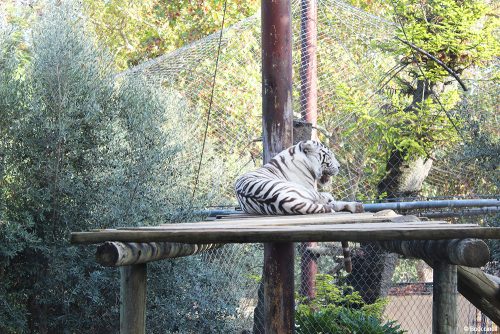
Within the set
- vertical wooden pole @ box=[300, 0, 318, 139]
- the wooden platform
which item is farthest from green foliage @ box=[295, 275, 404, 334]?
the wooden platform

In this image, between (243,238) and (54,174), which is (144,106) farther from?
(243,238)

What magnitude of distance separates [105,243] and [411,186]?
18.5 ft

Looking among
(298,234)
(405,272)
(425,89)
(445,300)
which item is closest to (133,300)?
(298,234)

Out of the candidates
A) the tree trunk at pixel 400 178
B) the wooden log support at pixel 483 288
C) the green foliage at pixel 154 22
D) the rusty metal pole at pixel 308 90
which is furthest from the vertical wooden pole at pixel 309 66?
the green foliage at pixel 154 22

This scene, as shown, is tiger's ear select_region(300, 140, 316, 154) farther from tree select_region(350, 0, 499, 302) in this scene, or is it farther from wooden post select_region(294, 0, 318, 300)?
tree select_region(350, 0, 499, 302)

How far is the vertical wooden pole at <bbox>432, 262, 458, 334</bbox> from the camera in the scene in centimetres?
308

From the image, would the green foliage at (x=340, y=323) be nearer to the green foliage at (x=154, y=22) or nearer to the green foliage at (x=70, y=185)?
the green foliage at (x=70, y=185)

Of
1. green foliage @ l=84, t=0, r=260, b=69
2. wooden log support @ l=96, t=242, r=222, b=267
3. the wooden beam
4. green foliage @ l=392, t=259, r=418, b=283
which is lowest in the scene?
green foliage @ l=392, t=259, r=418, b=283

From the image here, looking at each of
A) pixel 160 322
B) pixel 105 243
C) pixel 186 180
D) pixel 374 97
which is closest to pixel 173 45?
pixel 374 97

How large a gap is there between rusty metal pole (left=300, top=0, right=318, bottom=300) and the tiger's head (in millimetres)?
1199

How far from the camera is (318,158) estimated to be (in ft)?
15.8

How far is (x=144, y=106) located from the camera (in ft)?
19.0

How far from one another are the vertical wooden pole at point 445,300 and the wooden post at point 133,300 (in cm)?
130

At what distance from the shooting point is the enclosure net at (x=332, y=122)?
247 inches
